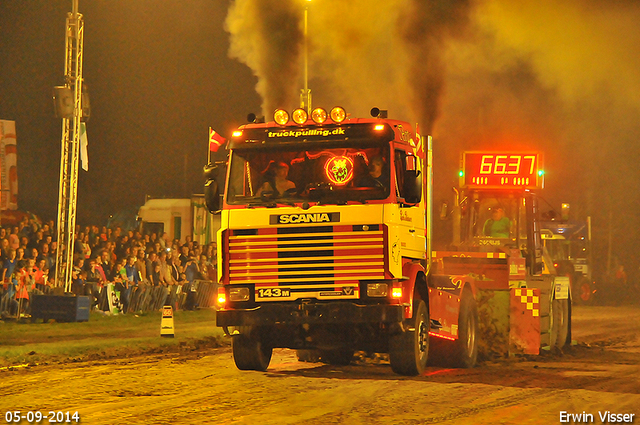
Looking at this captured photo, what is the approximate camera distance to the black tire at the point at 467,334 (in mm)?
14078

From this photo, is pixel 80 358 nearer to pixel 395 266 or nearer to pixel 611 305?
pixel 395 266

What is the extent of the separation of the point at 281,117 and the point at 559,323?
25.4ft

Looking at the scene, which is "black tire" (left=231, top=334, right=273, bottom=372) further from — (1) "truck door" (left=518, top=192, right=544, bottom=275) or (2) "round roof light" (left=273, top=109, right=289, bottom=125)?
(1) "truck door" (left=518, top=192, right=544, bottom=275)

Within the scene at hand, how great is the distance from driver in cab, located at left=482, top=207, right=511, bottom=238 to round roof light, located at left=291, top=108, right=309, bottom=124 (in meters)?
6.85

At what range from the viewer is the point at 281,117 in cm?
1241

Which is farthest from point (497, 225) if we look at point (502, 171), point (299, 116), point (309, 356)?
point (299, 116)

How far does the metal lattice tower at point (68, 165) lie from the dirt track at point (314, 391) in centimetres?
734

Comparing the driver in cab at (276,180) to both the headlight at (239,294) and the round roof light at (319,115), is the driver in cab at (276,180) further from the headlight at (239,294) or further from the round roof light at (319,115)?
the headlight at (239,294)

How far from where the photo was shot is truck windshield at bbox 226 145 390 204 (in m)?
11.8

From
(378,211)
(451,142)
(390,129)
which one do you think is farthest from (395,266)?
(451,142)

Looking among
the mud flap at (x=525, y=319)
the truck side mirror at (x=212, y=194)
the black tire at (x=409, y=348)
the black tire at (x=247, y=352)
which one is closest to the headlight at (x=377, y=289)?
the black tire at (x=409, y=348)

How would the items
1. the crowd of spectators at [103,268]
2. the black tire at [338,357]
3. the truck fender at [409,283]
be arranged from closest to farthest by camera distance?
the truck fender at [409,283]
the black tire at [338,357]
the crowd of spectators at [103,268]

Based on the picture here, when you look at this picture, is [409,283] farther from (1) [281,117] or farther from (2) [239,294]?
(1) [281,117]

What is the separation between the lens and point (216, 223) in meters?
37.2
